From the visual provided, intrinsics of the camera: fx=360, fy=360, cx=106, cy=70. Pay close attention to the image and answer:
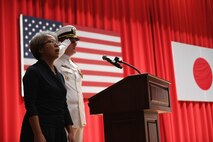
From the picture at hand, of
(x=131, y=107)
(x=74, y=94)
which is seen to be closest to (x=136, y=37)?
(x=74, y=94)

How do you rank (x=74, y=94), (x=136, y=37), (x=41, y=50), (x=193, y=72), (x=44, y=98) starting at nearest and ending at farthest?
(x=44, y=98)
(x=41, y=50)
(x=74, y=94)
(x=136, y=37)
(x=193, y=72)

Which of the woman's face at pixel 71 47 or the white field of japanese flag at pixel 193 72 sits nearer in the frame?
the woman's face at pixel 71 47

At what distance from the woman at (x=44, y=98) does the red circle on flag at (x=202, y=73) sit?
13.9 ft

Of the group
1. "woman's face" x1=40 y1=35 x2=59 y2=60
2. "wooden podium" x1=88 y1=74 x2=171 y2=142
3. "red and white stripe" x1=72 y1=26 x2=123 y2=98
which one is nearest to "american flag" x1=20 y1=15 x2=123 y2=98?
"red and white stripe" x1=72 y1=26 x2=123 y2=98

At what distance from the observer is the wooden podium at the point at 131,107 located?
2262 mm

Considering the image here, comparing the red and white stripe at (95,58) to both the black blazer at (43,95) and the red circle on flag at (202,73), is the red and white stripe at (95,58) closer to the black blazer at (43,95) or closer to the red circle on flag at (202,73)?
the red circle on flag at (202,73)

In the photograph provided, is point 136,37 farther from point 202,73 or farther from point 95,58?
point 202,73

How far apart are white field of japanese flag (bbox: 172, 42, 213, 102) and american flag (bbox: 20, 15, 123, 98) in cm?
127

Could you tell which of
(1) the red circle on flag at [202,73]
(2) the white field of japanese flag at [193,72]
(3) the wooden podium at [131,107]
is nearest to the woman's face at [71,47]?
(3) the wooden podium at [131,107]

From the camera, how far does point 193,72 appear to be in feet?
19.0

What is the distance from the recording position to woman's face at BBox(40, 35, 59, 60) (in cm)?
194

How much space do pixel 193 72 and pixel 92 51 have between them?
215 centimetres

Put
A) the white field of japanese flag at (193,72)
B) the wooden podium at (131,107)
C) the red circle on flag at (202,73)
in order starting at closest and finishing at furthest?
the wooden podium at (131,107) < the white field of japanese flag at (193,72) < the red circle on flag at (202,73)

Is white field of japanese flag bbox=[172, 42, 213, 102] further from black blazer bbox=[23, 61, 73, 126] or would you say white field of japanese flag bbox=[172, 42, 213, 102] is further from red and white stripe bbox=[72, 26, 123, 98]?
black blazer bbox=[23, 61, 73, 126]
